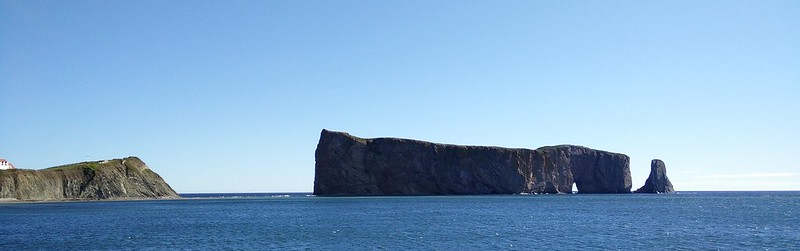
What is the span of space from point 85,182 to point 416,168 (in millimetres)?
75865

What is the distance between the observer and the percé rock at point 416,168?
547 ft

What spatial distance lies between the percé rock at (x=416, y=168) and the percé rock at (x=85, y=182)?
42522 millimetres

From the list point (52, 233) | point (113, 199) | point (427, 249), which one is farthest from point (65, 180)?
point (427, 249)

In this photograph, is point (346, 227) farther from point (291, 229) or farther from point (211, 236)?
point (211, 236)

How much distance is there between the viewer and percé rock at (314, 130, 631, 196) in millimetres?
166875

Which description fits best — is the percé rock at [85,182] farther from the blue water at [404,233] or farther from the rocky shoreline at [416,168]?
the blue water at [404,233]

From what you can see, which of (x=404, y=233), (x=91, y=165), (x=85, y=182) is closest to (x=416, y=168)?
(x=91, y=165)

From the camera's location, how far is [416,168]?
17025cm

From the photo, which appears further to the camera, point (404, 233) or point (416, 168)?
point (416, 168)

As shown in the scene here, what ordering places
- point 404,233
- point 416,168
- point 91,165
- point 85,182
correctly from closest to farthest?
point 404,233 < point 85,182 < point 91,165 < point 416,168

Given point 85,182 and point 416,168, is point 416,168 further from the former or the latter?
point 85,182

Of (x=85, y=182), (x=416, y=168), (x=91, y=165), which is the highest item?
(x=416, y=168)

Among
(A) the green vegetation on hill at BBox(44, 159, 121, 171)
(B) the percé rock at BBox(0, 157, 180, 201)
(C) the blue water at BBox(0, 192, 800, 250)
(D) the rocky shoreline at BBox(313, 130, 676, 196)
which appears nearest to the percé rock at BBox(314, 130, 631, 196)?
(D) the rocky shoreline at BBox(313, 130, 676, 196)

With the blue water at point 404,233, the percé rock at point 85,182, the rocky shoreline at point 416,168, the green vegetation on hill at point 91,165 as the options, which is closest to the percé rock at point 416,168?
the rocky shoreline at point 416,168
